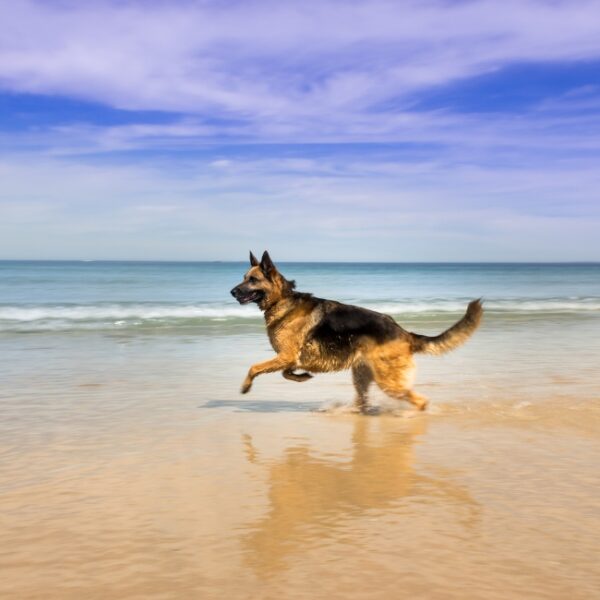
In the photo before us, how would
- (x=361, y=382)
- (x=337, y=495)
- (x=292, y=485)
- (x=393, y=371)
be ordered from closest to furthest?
(x=337, y=495) < (x=292, y=485) < (x=393, y=371) < (x=361, y=382)

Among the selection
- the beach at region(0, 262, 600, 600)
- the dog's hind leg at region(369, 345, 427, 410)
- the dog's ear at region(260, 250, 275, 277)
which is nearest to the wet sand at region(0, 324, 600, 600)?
the beach at region(0, 262, 600, 600)

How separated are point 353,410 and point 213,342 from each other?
22.9 ft

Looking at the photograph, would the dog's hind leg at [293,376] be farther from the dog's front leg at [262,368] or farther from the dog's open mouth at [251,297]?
the dog's open mouth at [251,297]

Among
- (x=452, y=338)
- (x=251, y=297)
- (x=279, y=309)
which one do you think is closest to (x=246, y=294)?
(x=251, y=297)

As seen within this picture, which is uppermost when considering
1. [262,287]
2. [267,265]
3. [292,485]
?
[267,265]

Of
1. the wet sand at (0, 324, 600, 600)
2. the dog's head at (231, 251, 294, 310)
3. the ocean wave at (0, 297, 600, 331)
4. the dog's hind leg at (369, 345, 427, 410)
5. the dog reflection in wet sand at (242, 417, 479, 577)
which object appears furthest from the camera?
the ocean wave at (0, 297, 600, 331)

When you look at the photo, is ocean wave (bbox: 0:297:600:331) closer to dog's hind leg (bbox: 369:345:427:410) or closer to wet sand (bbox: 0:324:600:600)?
wet sand (bbox: 0:324:600:600)

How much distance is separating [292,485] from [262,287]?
368cm

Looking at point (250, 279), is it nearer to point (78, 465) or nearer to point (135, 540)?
point (78, 465)

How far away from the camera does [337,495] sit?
5.04 m

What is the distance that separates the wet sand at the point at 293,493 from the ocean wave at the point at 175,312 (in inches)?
378

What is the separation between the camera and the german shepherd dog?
8320mm

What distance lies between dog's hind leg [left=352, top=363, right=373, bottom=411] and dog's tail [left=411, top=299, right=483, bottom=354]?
60 cm

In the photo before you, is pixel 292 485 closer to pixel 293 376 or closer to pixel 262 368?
pixel 262 368
